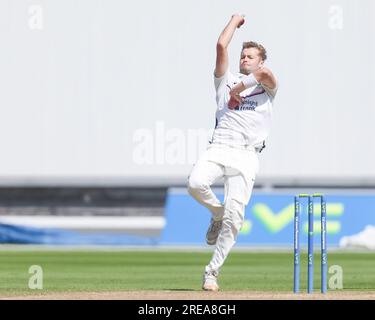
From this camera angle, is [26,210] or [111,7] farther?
[26,210]

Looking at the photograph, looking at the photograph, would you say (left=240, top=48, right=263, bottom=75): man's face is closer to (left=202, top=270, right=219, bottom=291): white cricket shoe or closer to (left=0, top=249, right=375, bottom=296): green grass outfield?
(left=202, top=270, right=219, bottom=291): white cricket shoe

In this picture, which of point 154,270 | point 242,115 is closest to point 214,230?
point 242,115

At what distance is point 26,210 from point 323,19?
9089 mm

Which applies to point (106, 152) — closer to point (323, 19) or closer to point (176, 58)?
point (176, 58)

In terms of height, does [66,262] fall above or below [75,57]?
below

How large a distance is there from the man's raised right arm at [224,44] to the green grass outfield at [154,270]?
2.01 metres

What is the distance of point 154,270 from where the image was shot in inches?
579

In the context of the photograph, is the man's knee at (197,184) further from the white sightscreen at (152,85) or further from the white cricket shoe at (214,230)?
the white sightscreen at (152,85)

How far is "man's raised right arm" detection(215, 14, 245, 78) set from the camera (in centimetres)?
971

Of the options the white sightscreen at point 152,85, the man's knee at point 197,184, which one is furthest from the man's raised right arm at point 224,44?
the white sightscreen at point 152,85

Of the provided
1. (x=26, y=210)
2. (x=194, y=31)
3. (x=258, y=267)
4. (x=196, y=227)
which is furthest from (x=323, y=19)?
(x=258, y=267)

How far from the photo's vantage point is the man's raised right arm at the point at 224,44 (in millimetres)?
9711

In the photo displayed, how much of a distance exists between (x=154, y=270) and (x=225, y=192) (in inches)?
194

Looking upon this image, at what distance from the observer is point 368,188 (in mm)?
26156
